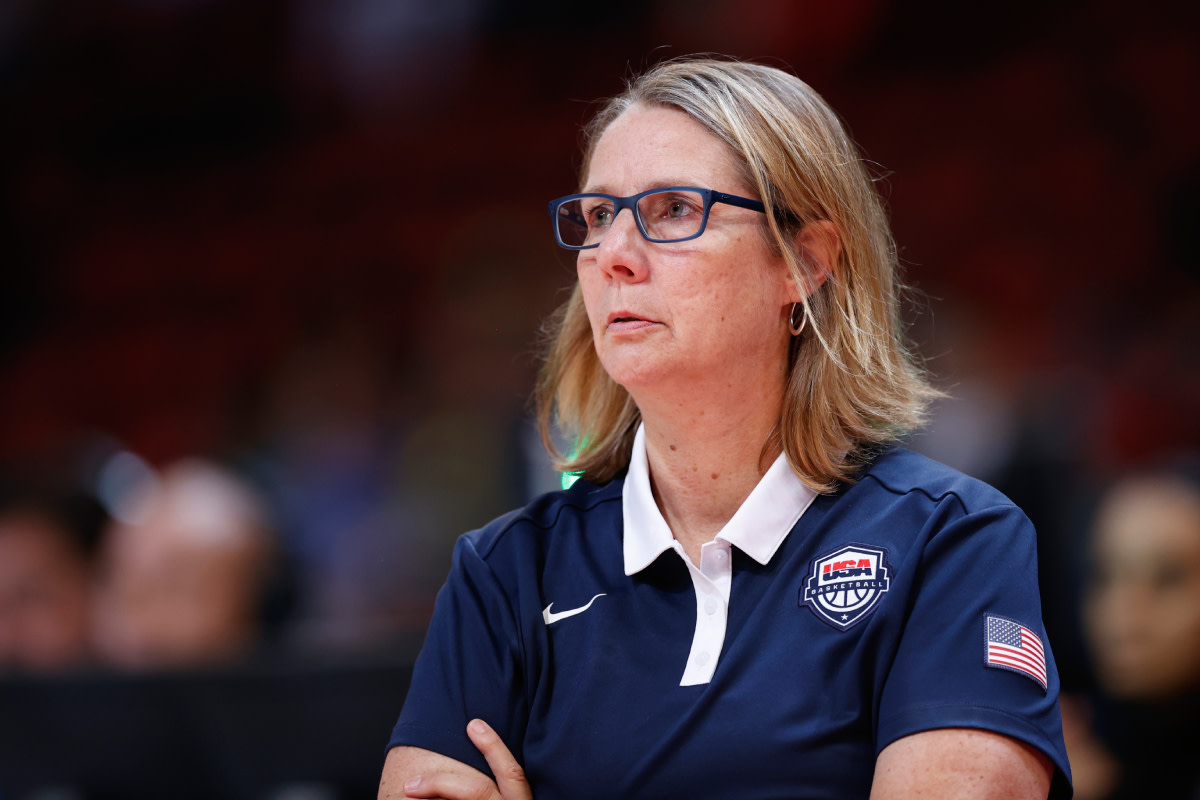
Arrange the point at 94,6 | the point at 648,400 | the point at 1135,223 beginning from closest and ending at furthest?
the point at 648,400 < the point at 1135,223 < the point at 94,6

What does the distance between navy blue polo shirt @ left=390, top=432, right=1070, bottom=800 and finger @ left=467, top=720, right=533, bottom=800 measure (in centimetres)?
2

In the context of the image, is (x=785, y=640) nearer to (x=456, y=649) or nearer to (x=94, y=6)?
(x=456, y=649)

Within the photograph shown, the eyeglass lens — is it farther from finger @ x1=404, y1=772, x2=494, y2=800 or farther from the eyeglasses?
finger @ x1=404, y1=772, x2=494, y2=800

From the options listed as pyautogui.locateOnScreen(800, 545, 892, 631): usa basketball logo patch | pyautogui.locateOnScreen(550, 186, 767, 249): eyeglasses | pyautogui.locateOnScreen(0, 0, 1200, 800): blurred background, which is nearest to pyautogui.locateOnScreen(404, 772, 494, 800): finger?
pyautogui.locateOnScreen(800, 545, 892, 631): usa basketball logo patch

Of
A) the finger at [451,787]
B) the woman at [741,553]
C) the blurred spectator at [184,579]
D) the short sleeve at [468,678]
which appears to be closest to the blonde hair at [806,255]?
the woman at [741,553]

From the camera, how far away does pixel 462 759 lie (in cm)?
152

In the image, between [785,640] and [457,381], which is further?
[457,381]

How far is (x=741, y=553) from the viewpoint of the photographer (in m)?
1.55

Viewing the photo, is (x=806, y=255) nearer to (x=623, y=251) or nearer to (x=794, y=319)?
(x=794, y=319)

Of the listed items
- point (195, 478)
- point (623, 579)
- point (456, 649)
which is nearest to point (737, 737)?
point (623, 579)

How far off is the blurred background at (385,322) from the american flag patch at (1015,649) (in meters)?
0.67

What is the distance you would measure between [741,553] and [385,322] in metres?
5.15

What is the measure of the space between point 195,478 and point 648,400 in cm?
205

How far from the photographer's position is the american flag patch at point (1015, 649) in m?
1.33
